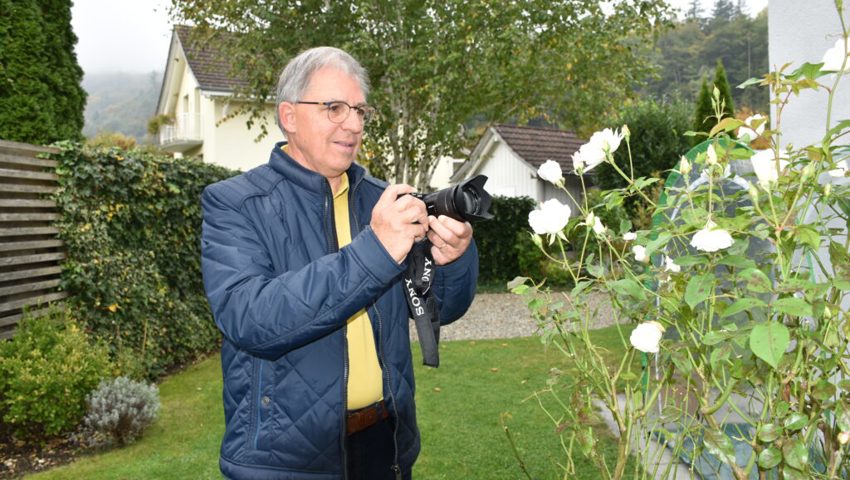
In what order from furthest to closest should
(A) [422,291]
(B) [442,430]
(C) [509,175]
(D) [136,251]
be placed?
(C) [509,175]
(D) [136,251]
(B) [442,430]
(A) [422,291]

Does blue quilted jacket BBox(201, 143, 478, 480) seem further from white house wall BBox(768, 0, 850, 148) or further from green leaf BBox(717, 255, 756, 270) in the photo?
white house wall BBox(768, 0, 850, 148)

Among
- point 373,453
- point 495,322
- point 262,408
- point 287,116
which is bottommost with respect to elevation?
point 495,322

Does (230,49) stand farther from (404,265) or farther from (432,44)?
(404,265)

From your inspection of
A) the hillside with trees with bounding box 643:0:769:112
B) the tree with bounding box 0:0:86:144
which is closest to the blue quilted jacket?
the tree with bounding box 0:0:86:144

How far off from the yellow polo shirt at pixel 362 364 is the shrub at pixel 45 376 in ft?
13.6

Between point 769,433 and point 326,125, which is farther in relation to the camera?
point 326,125

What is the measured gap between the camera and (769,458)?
129 cm

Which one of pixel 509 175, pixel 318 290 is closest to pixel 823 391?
pixel 318 290

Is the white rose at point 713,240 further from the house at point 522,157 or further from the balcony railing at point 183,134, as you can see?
the balcony railing at point 183,134

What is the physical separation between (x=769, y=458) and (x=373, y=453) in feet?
4.02

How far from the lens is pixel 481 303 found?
561 inches

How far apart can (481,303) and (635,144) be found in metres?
6.55

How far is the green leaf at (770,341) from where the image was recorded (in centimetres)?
112

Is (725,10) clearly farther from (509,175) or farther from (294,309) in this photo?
(294,309)
